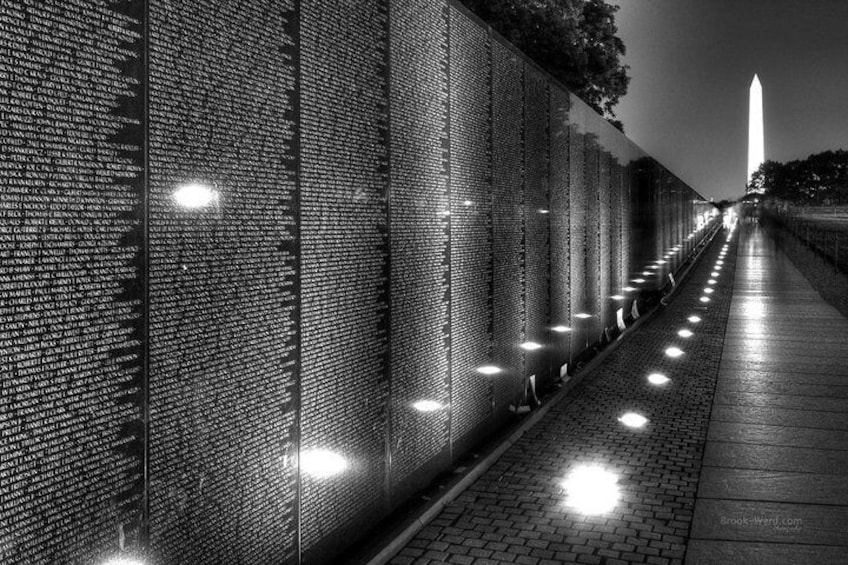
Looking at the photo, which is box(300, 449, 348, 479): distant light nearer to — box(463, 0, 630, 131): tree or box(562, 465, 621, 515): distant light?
box(562, 465, 621, 515): distant light

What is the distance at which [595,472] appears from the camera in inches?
296

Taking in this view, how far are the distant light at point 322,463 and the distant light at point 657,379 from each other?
7.42 meters

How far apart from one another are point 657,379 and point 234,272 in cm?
913

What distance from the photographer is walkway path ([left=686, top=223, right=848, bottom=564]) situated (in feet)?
18.6

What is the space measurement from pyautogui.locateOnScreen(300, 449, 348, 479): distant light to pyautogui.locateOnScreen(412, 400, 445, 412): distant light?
4.57ft

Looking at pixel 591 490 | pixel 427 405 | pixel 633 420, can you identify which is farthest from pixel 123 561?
pixel 633 420

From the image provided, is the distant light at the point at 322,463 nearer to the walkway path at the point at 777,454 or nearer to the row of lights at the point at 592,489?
the row of lights at the point at 592,489

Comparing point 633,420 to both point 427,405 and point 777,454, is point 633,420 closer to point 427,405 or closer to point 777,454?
point 777,454

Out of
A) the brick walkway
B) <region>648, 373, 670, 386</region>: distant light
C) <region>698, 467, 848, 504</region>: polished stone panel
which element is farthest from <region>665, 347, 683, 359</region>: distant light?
<region>698, 467, 848, 504</region>: polished stone panel

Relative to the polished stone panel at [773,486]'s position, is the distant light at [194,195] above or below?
above

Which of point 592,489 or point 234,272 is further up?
point 234,272

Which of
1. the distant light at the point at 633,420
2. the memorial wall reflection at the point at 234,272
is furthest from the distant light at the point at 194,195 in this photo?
the distant light at the point at 633,420

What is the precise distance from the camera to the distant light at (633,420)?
927cm

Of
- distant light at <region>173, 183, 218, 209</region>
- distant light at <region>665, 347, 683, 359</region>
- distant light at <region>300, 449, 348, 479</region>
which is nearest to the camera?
distant light at <region>173, 183, 218, 209</region>
